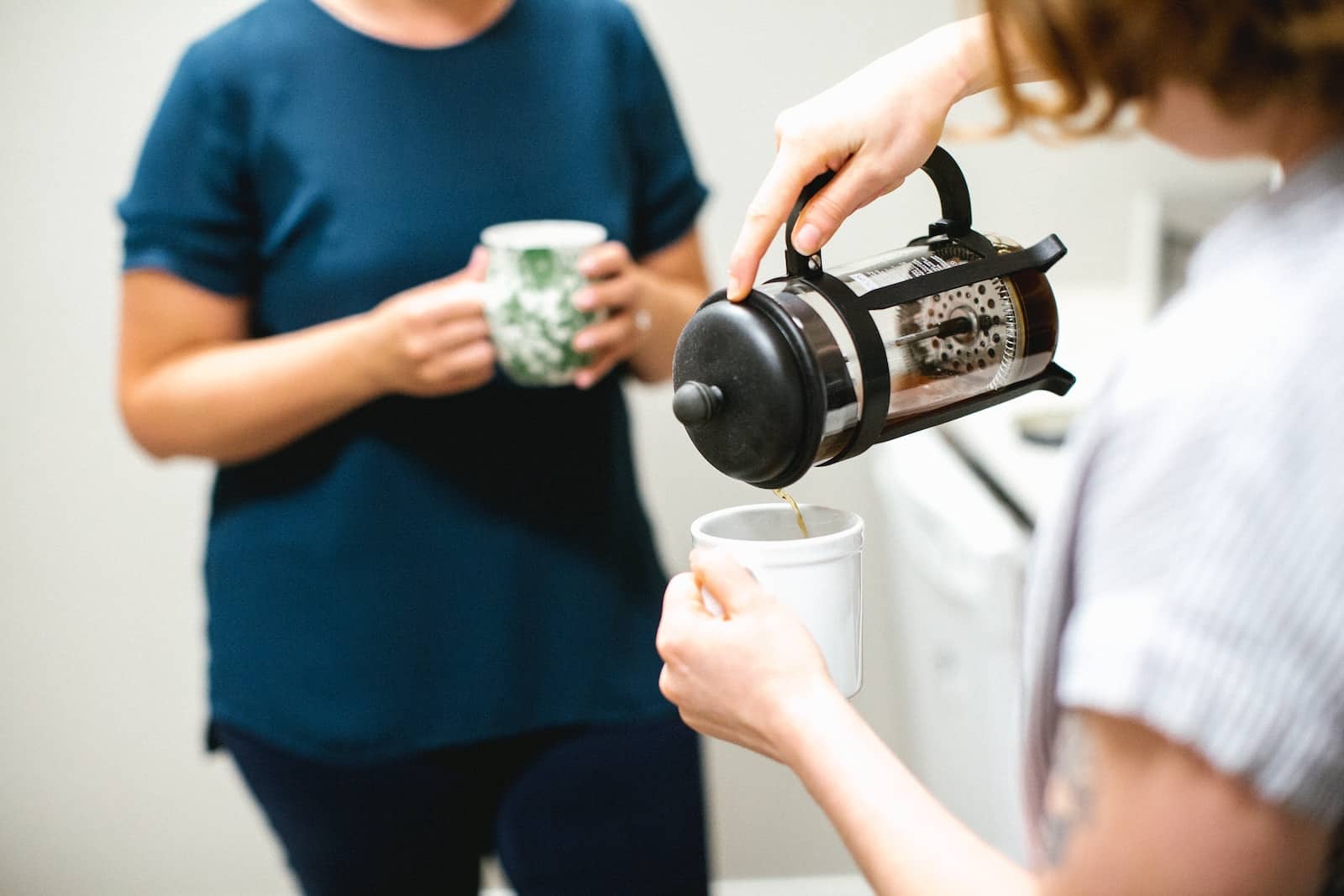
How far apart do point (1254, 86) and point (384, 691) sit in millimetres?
785

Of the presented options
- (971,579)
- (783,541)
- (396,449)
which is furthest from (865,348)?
(971,579)

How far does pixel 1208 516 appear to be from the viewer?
36 cm

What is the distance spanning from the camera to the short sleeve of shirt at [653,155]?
3.43 ft

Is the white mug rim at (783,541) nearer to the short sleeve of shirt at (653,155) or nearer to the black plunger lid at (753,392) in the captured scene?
the black plunger lid at (753,392)

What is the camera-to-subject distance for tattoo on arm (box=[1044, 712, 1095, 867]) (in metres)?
0.39

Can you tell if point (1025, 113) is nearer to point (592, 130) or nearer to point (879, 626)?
point (592, 130)

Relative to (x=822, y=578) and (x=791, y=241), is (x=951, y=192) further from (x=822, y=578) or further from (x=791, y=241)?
(x=822, y=578)

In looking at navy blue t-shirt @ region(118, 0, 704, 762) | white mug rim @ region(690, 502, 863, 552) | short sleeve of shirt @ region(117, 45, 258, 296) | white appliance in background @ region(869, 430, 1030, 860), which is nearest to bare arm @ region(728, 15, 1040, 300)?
white mug rim @ region(690, 502, 863, 552)

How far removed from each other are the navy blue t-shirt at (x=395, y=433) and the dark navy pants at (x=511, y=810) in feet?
0.07

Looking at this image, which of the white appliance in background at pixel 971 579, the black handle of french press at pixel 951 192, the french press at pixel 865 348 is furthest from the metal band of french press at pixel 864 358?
the white appliance in background at pixel 971 579

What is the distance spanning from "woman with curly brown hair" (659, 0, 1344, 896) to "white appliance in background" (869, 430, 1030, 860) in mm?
793

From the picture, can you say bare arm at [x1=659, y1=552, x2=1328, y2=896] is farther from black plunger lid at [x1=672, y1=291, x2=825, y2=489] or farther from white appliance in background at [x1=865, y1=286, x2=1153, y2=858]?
white appliance in background at [x1=865, y1=286, x2=1153, y2=858]

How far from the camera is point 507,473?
3.20ft

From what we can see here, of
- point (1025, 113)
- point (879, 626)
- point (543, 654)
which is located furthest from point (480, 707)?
point (879, 626)
